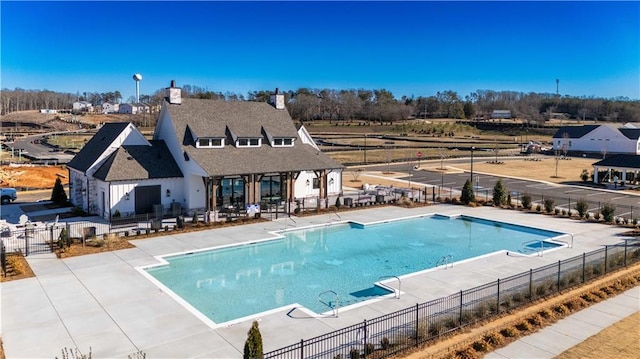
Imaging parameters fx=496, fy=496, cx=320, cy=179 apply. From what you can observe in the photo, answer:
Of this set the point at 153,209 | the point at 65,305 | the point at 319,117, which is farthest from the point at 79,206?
the point at 319,117

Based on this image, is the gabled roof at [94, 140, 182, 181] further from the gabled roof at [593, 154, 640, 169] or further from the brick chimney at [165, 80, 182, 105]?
the gabled roof at [593, 154, 640, 169]

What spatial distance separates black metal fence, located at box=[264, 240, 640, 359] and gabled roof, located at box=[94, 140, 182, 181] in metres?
20.6

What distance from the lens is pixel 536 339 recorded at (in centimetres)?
1509

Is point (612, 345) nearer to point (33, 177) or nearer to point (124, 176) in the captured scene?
point (124, 176)

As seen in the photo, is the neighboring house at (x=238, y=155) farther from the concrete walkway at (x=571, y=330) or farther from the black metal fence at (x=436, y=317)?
the concrete walkway at (x=571, y=330)

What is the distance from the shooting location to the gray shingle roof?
1305 inches

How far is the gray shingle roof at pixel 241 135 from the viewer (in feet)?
109

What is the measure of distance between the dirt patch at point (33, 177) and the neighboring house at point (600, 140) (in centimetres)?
7670

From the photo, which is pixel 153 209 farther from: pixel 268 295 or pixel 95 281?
pixel 268 295

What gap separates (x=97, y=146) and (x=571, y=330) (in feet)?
102

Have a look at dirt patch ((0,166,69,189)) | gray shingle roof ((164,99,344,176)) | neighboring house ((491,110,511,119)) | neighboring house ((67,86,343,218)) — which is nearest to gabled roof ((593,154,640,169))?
neighboring house ((67,86,343,218))

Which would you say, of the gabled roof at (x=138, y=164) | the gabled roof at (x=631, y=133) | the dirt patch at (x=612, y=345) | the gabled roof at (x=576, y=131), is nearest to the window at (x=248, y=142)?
the gabled roof at (x=138, y=164)

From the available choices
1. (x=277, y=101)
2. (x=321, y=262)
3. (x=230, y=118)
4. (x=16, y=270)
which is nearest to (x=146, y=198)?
(x=230, y=118)

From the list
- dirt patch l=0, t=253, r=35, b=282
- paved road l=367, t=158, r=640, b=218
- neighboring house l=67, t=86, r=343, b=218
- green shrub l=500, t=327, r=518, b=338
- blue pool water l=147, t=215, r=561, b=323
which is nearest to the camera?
green shrub l=500, t=327, r=518, b=338
